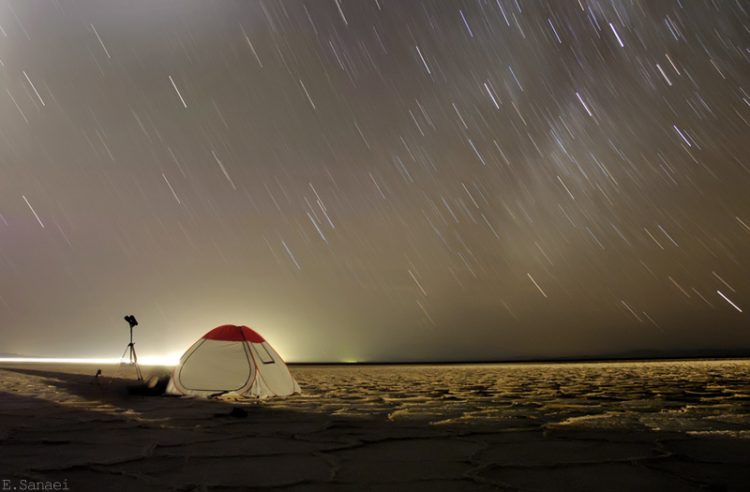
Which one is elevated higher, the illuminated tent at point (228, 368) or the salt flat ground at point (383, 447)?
the illuminated tent at point (228, 368)

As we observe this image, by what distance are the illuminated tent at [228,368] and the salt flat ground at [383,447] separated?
1305 millimetres

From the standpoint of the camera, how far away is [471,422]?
15.8 feet

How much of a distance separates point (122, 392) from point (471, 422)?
614 cm

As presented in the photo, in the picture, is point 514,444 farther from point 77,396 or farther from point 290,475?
point 77,396

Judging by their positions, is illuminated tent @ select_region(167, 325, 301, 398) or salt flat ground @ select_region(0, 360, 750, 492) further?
illuminated tent @ select_region(167, 325, 301, 398)

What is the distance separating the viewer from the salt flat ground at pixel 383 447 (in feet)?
8.74

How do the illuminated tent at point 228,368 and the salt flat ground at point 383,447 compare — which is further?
the illuminated tent at point 228,368

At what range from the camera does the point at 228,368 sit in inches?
307

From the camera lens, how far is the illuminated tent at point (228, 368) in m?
7.64

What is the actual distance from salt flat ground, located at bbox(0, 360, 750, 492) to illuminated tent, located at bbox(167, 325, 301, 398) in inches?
51.4

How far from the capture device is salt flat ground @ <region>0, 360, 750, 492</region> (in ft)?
8.74

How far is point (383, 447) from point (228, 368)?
4798mm

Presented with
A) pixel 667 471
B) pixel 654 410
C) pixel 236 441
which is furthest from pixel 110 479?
pixel 654 410

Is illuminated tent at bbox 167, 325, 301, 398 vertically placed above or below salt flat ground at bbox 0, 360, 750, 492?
above
